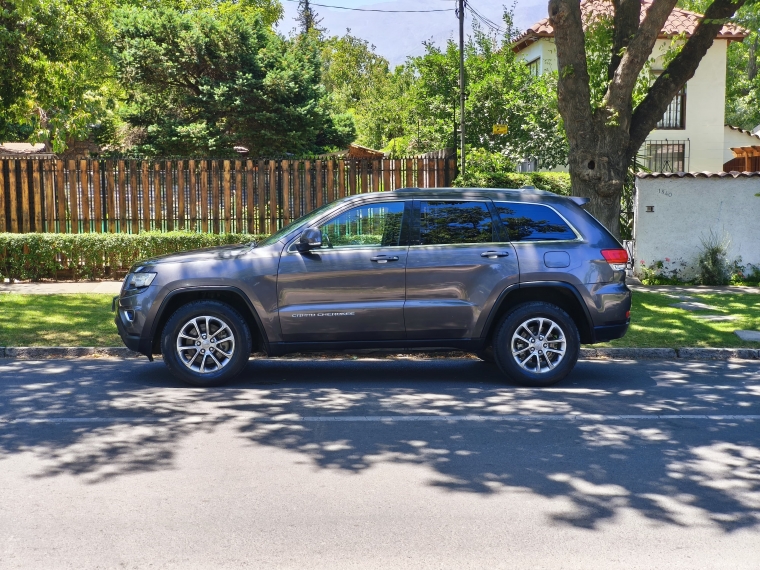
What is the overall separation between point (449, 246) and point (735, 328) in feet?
16.7

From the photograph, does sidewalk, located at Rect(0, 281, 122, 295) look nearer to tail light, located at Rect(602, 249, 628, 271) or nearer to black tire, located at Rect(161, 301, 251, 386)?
black tire, located at Rect(161, 301, 251, 386)

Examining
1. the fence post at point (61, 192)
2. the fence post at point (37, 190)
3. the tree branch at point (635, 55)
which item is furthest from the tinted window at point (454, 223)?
the fence post at point (37, 190)

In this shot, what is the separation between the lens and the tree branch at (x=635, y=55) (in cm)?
1230

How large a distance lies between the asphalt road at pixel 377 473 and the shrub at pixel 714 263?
756 cm

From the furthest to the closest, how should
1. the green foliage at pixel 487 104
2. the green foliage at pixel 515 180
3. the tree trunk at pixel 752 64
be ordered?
the tree trunk at pixel 752 64 < the green foliage at pixel 487 104 < the green foliage at pixel 515 180

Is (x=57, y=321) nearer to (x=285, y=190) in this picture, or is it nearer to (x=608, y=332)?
(x=285, y=190)

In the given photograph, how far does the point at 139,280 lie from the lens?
846cm

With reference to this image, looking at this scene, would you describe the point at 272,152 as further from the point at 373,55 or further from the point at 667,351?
the point at 373,55

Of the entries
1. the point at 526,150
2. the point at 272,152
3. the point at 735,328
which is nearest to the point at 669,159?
the point at 526,150

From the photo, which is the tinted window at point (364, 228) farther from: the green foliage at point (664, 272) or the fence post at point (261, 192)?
the green foliage at point (664, 272)

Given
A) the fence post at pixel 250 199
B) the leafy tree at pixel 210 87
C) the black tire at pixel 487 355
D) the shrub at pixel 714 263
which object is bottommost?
the black tire at pixel 487 355

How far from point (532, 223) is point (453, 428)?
8.70 ft

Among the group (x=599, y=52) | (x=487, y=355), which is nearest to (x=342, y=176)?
(x=599, y=52)

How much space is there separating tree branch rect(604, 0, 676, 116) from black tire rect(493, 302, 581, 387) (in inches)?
209
